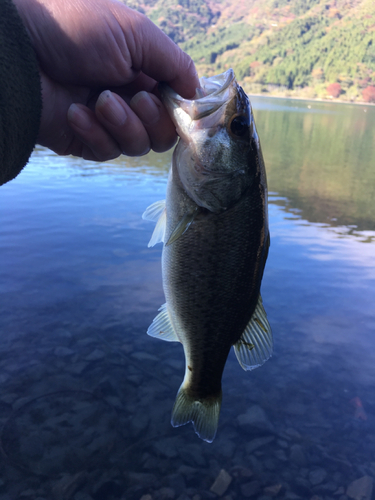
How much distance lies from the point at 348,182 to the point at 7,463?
53.2 ft

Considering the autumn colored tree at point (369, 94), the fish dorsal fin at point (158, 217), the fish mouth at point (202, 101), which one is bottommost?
the fish dorsal fin at point (158, 217)

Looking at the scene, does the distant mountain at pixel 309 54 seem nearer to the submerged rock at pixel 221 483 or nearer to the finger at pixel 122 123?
the finger at pixel 122 123

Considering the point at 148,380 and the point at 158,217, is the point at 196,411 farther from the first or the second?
the point at 148,380

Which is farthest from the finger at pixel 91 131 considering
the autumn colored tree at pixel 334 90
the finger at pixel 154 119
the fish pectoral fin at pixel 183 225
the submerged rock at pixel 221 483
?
the autumn colored tree at pixel 334 90

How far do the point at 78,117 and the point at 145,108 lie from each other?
46 cm

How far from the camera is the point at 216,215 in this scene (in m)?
2.29

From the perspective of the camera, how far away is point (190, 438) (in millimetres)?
3920

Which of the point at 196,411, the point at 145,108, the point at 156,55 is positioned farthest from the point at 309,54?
the point at 196,411

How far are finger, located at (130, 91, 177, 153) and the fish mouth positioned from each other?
21cm

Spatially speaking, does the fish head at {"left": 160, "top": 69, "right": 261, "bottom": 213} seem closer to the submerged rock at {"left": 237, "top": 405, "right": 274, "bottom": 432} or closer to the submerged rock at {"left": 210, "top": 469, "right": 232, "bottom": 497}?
the submerged rock at {"left": 210, "top": 469, "right": 232, "bottom": 497}

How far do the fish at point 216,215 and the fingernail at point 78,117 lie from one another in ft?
1.85

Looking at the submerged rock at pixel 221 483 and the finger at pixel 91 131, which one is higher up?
the finger at pixel 91 131

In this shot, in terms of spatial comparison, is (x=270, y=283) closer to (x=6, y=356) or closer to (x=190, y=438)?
(x=190, y=438)

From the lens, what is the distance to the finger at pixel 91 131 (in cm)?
259
